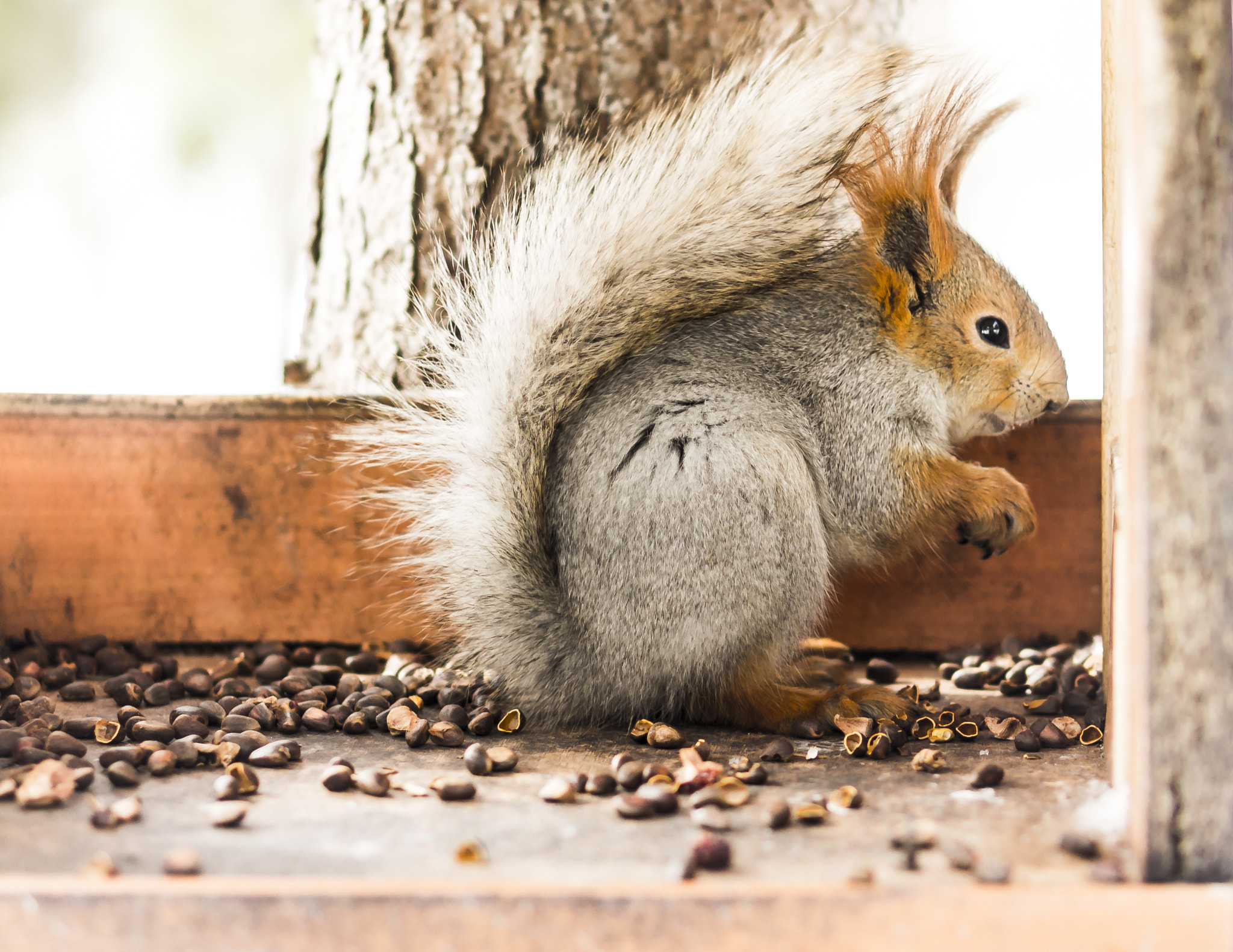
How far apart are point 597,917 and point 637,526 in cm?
62

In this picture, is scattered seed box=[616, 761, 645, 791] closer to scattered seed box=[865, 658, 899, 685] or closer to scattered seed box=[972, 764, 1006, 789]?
scattered seed box=[972, 764, 1006, 789]

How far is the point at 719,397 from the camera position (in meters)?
1.45

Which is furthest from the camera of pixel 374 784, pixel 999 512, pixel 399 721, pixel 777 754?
pixel 999 512

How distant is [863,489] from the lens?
60.7 inches

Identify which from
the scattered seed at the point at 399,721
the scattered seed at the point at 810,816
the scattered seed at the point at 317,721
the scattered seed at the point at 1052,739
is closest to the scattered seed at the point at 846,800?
the scattered seed at the point at 810,816

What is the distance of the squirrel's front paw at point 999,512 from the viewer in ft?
5.09

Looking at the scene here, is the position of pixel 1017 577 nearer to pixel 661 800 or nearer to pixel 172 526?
pixel 661 800

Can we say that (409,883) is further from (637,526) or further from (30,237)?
(30,237)

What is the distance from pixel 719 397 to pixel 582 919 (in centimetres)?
82

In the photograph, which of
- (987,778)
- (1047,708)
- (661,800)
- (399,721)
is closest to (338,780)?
(399,721)

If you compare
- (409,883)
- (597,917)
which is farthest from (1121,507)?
(409,883)

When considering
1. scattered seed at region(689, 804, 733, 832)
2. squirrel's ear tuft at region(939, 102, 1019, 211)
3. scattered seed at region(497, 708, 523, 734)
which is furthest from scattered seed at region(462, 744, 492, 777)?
squirrel's ear tuft at region(939, 102, 1019, 211)

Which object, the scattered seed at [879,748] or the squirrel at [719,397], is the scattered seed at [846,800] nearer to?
the scattered seed at [879,748]

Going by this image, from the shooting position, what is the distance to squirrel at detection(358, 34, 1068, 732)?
4.52 ft
